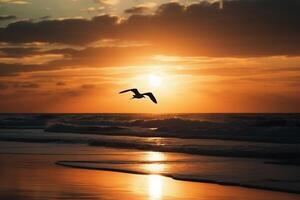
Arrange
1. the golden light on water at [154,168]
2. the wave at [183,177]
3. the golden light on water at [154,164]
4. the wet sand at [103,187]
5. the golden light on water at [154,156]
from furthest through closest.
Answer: the golden light on water at [154,156]
the golden light on water at [154,164]
the golden light on water at [154,168]
the wave at [183,177]
the wet sand at [103,187]

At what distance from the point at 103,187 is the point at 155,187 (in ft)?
4.00

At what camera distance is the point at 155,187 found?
13953mm

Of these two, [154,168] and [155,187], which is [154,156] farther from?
[155,187]

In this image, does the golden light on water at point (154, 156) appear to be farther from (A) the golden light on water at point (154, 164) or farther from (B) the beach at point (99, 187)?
(B) the beach at point (99, 187)

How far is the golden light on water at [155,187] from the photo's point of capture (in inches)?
497

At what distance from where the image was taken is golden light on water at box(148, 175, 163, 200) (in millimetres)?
12633

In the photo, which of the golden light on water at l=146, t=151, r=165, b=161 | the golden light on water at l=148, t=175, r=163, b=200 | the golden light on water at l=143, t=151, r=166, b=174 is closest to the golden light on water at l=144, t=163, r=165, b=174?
the golden light on water at l=143, t=151, r=166, b=174

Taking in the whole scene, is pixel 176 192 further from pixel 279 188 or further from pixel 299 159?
pixel 299 159

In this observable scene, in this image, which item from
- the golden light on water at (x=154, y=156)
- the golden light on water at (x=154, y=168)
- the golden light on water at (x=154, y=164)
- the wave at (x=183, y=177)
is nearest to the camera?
the wave at (x=183, y=177)

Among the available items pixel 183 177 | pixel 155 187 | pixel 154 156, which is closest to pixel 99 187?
pixel 155 187

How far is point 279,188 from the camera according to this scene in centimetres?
1337

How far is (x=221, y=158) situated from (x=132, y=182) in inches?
263

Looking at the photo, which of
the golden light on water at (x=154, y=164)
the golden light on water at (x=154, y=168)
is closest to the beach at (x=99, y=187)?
the golden light on water at (x=154, y=168)

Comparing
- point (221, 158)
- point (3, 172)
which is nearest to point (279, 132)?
point (221, 158)
